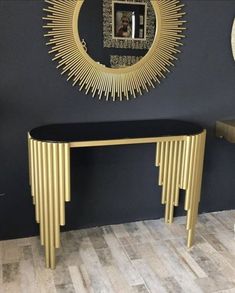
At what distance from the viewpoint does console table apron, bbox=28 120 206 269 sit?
192 centimetres

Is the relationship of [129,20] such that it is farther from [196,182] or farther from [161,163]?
[196,182]

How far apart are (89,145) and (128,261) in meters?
0.78

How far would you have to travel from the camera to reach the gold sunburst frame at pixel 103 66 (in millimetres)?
2111

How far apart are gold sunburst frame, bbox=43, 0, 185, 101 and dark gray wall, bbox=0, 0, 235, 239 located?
0.06 meters

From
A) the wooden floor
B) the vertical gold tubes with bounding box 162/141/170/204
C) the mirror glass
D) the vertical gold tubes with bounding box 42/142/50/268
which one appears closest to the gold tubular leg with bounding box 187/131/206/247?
the wooden floor

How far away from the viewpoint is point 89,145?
1931mm

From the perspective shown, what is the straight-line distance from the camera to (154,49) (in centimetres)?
232

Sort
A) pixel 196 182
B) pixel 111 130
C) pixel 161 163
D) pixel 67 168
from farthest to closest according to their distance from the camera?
1. pixel 161 163
2. pixel 196 182
3. pixel 111 130
4. pixel 67 168

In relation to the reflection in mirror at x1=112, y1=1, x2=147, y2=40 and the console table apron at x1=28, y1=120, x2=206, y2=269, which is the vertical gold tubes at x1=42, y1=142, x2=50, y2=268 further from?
the reflection in mirror at x1=112, y1=1, x2=147, y2=40

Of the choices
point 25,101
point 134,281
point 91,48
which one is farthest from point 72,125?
point 134,281

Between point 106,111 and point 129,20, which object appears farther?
point 106,111

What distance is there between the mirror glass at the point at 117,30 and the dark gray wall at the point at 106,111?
0.83ft

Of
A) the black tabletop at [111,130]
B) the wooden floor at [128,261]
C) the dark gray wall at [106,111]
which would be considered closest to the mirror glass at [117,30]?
the dark gray wall at [106,111]

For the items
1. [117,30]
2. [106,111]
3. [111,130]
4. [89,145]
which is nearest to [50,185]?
[89,145]
